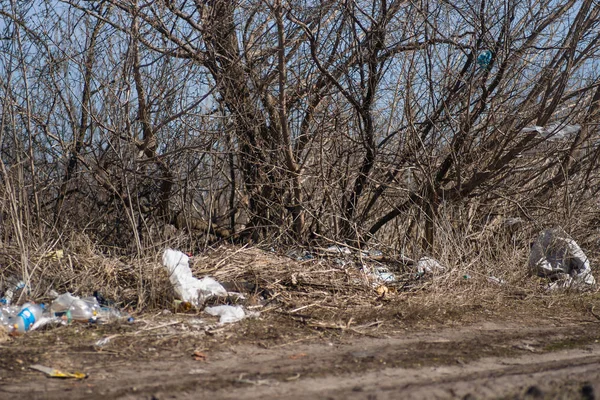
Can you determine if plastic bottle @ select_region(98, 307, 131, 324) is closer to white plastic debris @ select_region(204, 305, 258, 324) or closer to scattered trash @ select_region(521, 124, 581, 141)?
white plastic debris @ select_region(204, 305, 258, 324)

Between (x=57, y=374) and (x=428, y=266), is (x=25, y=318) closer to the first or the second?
(x=57, y=374)

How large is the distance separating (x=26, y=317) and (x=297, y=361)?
84.0 inches

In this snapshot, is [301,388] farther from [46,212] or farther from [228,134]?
[46,212]

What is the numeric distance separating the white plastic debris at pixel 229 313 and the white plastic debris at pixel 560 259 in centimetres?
380

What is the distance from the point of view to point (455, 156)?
27.0ft

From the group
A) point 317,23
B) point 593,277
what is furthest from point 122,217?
point 593,277

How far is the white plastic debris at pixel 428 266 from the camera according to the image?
6.96m

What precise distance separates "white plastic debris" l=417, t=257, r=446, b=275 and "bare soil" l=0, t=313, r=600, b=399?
112cm

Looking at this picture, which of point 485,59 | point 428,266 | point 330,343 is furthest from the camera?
point 485,59

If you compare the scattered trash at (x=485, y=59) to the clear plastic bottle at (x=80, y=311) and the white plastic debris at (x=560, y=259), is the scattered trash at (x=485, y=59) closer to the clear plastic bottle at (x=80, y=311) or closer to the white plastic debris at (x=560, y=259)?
the white plastic debris at (x=560, y=259)

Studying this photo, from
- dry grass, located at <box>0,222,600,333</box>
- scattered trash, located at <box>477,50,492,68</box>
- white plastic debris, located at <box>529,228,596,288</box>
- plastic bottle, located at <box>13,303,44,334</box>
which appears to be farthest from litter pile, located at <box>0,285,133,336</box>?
scattered trash, located at <box>477,50,492,68</box>

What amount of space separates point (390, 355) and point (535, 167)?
4.94m

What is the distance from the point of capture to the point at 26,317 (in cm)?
510

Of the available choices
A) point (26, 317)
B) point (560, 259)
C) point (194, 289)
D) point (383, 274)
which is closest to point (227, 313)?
point (194, 289)
